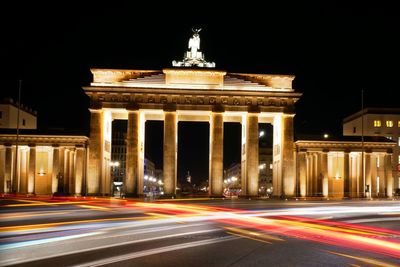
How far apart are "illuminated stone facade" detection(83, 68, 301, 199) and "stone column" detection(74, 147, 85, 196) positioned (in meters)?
3.33

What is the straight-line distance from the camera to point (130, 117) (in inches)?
2741

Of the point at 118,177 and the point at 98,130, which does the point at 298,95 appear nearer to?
the point at 98,130

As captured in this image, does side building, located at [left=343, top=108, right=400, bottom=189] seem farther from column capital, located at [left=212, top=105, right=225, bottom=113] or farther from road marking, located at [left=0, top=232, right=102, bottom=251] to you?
road marking, located at [left=0, top=232, right=102, bottom=251]

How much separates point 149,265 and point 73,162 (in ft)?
223

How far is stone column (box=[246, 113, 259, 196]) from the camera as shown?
232ft

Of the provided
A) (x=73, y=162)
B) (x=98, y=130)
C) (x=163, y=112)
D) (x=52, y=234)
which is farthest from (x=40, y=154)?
(x=52, y=234)

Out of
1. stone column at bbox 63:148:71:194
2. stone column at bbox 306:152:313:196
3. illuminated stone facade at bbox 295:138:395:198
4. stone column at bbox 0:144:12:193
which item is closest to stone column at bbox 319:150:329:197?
illuminated stone facade at bbox 295:138:395:198

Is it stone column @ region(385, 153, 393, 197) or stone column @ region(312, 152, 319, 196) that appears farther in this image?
stone column @ region(312, 152, 319, 196)

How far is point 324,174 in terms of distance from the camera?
78.8 metres

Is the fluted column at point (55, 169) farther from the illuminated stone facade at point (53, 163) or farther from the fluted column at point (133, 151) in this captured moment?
the fluted column at point (133, 151)

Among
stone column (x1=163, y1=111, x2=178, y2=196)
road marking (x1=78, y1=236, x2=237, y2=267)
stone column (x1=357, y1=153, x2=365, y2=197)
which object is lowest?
road marking (x1=78, y1=236, x2=237, y2=267)

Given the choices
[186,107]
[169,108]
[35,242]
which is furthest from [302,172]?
[35,242]

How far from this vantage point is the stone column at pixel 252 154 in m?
70.6

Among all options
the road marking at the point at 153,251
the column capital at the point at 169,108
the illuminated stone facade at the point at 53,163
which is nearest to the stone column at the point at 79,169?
the illuminated stone facade at the point at 53,163
